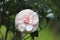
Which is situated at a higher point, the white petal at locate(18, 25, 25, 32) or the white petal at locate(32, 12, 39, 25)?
the white petal at locate(32, 12, 39, 25)

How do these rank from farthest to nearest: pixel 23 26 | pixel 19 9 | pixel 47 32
Answer: pixel 47 32
pixel 19 9
pixel 23 26

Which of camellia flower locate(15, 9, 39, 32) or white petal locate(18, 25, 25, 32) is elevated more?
camellia flower locate(15, 9, 39, 32)

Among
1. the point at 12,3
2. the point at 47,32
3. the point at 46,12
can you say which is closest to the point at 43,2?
the point at 46,12

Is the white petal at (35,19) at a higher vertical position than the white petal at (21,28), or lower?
higher

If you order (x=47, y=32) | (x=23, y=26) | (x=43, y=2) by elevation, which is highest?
(x=43, y=2)

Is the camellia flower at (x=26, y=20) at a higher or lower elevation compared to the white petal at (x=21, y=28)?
higher

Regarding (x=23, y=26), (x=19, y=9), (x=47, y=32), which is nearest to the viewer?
(x=23, y=26)

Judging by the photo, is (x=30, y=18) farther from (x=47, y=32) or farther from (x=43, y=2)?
(x=47, y=32)

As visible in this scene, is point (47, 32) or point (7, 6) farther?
point (47, 32)
